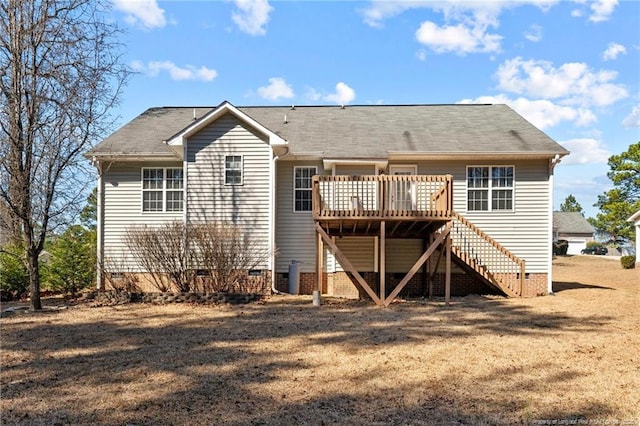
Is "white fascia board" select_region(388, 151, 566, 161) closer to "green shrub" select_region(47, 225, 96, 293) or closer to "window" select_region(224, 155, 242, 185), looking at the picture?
"window" select_region(224, 155, 242, 185)

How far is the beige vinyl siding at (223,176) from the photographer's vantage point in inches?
546

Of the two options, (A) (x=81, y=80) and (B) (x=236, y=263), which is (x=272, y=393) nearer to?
(B) (x=236, y=263)

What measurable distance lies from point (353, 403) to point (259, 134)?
10.0 metres

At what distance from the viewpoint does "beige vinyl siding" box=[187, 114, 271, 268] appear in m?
13.9

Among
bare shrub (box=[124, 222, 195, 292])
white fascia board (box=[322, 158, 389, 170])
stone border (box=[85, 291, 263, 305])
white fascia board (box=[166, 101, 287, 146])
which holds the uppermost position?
white fascia board (box=[166, 101, 287, 146])

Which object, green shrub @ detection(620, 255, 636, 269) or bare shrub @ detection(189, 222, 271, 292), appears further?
green shrub @ detection(620, 255, 636, 269)

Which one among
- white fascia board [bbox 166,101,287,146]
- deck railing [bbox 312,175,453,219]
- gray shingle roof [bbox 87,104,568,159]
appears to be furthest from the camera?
gray shingle roof [bbox 87,104,568,159]

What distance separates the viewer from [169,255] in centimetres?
1281

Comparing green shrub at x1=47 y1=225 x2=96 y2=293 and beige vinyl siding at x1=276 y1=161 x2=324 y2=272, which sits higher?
beige vinyl siding at x1=276 y1=161 x2=324 y2=272

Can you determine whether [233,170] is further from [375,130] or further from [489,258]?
[489,258]

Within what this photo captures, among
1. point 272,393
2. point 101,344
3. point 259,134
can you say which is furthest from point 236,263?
point 272,393

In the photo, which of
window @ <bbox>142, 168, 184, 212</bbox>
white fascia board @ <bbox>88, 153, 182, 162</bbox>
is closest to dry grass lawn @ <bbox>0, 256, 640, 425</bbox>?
window @ <bbox>142, 168, 184, 212</bbox>

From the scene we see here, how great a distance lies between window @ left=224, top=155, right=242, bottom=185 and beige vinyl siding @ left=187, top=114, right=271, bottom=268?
0.09 m

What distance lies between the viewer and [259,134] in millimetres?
13891
